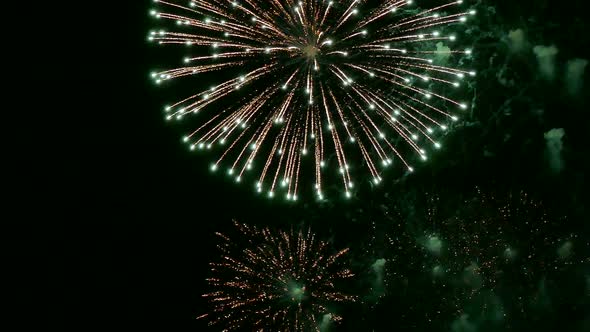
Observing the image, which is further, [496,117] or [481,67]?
[496,117]

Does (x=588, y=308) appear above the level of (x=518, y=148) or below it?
below

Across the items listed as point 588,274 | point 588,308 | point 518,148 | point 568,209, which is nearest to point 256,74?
point 518,148

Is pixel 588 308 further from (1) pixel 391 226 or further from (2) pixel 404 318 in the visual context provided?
(1) pixel 391 226

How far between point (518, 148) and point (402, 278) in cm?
553

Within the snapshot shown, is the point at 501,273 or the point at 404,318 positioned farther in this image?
the point at 404,318

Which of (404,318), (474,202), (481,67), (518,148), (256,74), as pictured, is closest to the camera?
(256,74)

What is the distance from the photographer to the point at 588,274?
15891 mm

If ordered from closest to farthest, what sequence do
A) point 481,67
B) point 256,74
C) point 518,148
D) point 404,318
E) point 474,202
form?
point 256,74 → point 481,67 → point 474,202 → point 518,148 → point 404,318

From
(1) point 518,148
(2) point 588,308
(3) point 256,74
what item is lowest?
(2) point 588,308

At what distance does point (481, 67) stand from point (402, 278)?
6.88 meters

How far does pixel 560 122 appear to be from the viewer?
15992 millimetres

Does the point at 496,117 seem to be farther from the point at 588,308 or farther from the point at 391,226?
the point at 588,308

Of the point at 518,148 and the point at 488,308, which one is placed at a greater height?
the point at 518,148

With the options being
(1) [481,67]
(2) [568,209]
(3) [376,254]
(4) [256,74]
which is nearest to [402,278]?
(3) [376,254]
